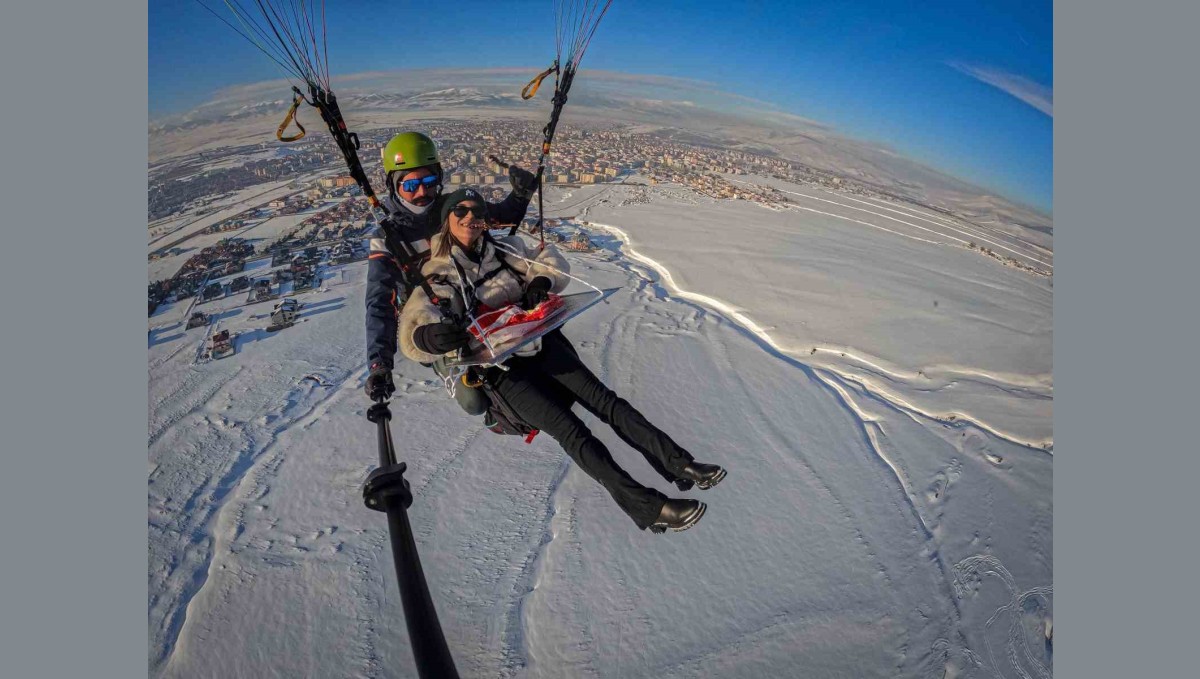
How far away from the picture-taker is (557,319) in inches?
107

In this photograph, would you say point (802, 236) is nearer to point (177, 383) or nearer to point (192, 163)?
point (177, 383)

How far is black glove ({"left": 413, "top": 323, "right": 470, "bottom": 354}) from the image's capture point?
239 cm

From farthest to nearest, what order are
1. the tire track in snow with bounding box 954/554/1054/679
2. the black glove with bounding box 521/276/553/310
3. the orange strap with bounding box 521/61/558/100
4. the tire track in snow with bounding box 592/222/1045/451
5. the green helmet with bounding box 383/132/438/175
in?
the tire track in snow with bounding box 592/222/1045/451 < the tire track in snow with bounding box 954/554/1054/679 < the orange strap with bounding box 521/61/558/100 < the green helmet with bounding box 383/132/438/175 < the black glove with bounding box 521/276/553/310

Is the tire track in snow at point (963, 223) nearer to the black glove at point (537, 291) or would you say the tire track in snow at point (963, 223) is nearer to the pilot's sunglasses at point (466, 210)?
the black glove at point (537, 291)

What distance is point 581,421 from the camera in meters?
2.66

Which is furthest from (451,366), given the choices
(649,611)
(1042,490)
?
(1042,490)

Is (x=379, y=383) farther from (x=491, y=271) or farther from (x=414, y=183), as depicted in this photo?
(x=414, y=183)

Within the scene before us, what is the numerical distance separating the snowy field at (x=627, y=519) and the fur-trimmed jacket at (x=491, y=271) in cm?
303

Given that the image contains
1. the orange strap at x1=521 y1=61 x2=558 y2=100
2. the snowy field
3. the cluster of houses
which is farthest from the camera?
the cluster of houses

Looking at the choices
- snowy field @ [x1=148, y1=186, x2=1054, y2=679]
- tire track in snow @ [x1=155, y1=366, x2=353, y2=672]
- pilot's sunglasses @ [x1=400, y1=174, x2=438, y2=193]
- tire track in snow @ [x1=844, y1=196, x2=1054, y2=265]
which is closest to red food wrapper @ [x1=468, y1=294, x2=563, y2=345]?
pilot's sunglasses @ [x1=400, y1=174, x2=438, y2=193]

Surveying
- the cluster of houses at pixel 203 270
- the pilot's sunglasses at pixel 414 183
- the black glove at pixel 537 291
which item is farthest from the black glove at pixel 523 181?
the cluster of houses at pixel 203 270

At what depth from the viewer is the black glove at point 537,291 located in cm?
284

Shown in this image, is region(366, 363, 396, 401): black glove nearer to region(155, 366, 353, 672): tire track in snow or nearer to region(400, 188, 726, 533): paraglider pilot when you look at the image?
region(400, 188, 726, 533): paraglider pilot

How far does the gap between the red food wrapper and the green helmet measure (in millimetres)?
1150
